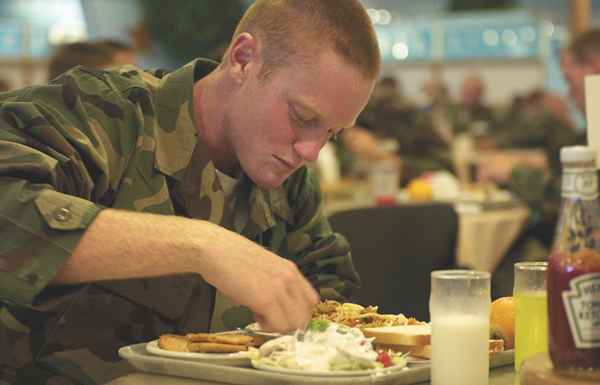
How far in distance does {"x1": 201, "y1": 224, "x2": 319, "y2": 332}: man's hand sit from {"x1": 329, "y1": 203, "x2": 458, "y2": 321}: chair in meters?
1.69

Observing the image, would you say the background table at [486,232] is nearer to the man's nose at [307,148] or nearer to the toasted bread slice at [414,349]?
the man's nose at [307,148]

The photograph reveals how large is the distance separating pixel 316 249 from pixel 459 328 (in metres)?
0.92

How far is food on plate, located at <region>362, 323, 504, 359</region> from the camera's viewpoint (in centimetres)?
155

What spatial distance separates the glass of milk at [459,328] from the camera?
141 centimetres

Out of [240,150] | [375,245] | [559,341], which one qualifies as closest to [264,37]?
[240,150]

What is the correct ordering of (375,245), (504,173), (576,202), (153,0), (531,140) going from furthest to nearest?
1. (153,0)
2. (531,140)
3. (504,173)
4. (375,245)
5. (576,202)

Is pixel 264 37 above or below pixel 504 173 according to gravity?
above

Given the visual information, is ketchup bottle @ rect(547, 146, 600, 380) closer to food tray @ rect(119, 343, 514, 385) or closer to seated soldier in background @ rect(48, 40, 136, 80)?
food tray @ rect(119, 343, 514, 385)

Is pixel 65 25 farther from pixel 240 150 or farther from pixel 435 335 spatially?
pixel 435 335

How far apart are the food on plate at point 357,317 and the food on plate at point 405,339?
78 millimetres

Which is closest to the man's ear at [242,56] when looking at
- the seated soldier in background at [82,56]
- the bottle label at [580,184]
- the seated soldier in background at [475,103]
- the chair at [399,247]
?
the bottle label at [580,184]

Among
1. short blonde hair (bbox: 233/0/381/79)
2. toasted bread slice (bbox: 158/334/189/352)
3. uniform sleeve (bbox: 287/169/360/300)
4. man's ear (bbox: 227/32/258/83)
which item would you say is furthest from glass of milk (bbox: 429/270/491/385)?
uniform sleeve (bbox: 287/169/360/300)

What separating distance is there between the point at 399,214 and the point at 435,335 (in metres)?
2.20

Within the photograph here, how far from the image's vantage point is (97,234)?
153cm
